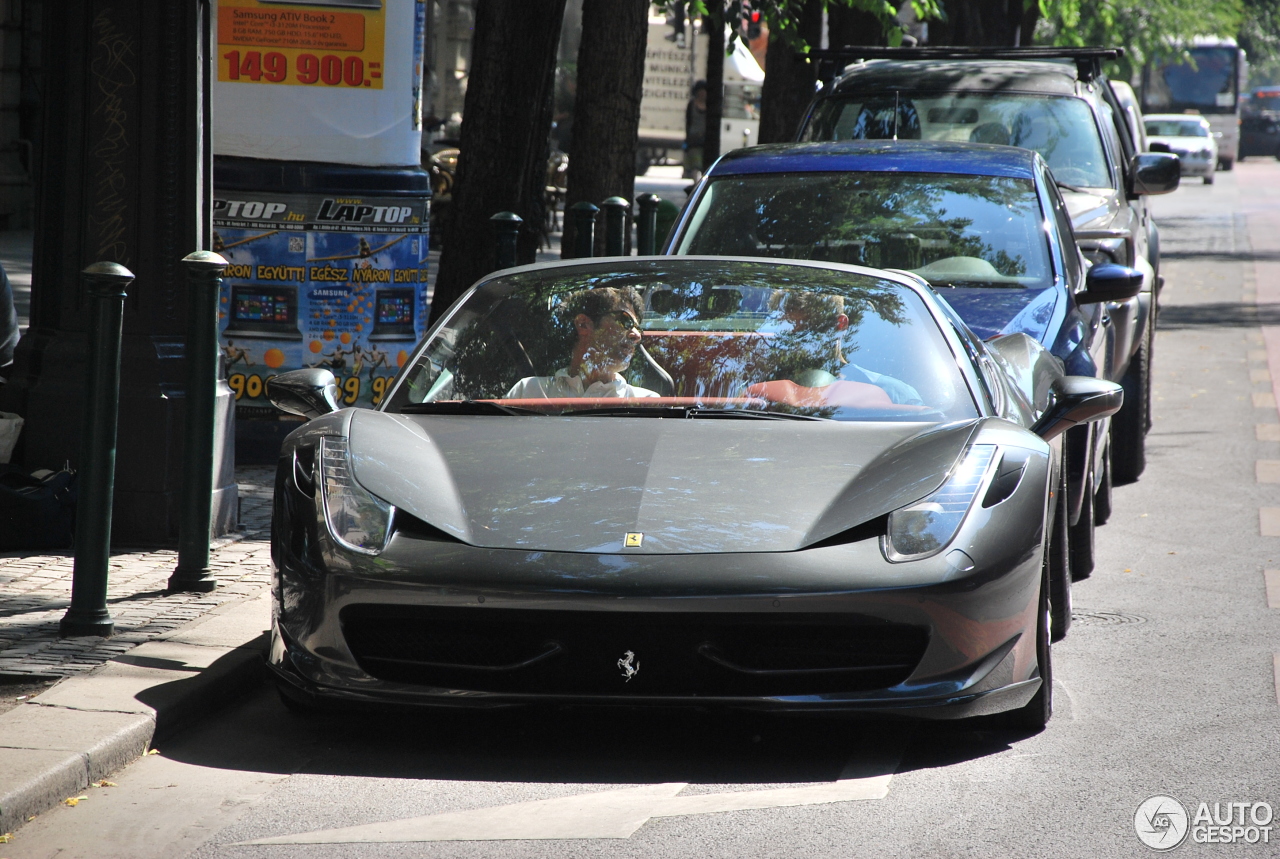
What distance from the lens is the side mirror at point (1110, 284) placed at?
270 inches

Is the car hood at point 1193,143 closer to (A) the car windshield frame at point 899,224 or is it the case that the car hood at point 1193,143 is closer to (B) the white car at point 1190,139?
(B) the white car at point 1190,139

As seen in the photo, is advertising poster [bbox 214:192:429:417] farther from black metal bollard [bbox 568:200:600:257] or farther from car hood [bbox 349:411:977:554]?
car hood [bbox 349:411:977:554]

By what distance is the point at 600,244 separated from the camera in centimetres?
1397

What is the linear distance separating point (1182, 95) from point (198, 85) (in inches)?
2450

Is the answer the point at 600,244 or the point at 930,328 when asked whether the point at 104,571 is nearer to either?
the point at 930,328

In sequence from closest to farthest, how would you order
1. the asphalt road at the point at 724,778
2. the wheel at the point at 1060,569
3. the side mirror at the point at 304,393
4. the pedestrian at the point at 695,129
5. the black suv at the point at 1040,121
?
the asphalt road at the point at 724,778
the side mirror at the point at 304,393
the wheel at the point at 1060,569
the black suv at the point at 1040,121
the pedestrian at the point at 695,129

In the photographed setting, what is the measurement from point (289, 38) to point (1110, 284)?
4.20m

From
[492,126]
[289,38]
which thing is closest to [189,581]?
[289,38]

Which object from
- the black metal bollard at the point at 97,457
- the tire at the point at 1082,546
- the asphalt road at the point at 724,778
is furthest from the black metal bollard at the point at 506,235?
the asphalt road at the point at 724,778

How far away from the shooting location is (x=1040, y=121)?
33.7 feet

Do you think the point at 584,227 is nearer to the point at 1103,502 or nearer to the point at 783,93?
the point at 1103,502

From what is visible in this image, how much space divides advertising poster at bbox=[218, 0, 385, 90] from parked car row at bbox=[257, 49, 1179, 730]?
3429 millimetres

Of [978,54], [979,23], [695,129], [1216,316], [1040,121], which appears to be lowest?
[1216,316]

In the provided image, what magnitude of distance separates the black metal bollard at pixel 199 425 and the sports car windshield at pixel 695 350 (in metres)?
1.05
